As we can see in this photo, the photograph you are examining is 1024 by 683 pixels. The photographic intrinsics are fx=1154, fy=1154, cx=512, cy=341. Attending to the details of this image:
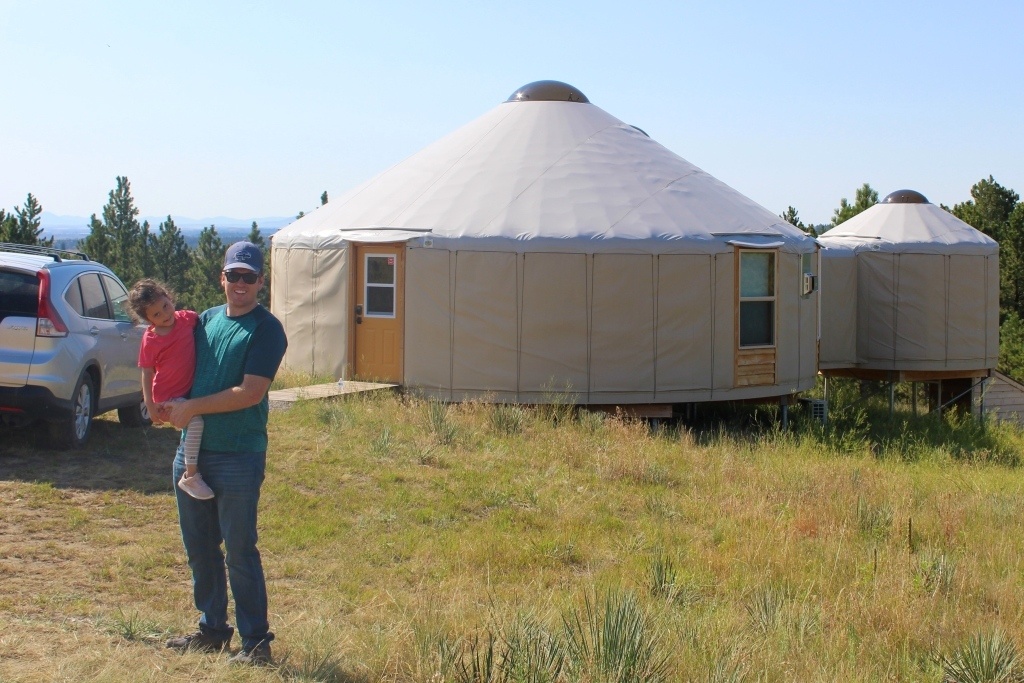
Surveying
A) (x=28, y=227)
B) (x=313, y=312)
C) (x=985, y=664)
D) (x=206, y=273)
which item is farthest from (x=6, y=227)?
(x=985, y=664)

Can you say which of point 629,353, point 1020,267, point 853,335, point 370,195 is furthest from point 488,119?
point 1020,267

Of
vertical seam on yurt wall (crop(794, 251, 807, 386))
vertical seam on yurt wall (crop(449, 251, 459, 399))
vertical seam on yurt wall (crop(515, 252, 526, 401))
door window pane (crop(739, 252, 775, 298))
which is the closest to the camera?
vertical seam on yurt wall (crop(515, 252, 526, 401))

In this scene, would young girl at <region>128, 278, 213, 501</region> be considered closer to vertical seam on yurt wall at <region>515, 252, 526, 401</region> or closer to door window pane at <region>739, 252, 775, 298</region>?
vertical seam on yurt wall at <region>515, 252, 526, 401</region>

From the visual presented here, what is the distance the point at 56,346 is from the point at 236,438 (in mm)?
4237

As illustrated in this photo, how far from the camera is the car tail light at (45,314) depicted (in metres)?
8.14

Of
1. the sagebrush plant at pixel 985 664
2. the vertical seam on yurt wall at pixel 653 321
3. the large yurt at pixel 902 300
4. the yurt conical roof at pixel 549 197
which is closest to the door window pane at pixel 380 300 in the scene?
the yurt conical roof at pixel 549 197

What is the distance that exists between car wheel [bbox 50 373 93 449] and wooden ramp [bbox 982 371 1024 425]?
16.1 meters

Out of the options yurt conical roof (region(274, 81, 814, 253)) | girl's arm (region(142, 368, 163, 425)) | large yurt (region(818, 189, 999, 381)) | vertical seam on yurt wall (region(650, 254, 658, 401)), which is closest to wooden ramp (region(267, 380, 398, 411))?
yurt conical roof (region(274, 81, 814, 253))

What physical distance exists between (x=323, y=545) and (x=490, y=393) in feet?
19.9

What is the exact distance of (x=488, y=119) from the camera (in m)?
15.8

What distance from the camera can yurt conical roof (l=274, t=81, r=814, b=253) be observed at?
12.9 metres

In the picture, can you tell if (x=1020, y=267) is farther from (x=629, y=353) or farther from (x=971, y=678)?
(x=971, y=678)

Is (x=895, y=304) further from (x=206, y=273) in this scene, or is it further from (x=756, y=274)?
(x=206, y=273)

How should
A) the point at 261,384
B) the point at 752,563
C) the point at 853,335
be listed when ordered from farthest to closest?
the point at 853,335, the point at 752,563, the point at 261,384
